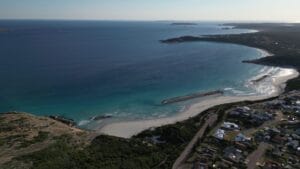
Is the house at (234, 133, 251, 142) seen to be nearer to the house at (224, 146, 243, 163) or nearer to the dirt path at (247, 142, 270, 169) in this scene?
the dirt path at (247, 142, 270, 169)

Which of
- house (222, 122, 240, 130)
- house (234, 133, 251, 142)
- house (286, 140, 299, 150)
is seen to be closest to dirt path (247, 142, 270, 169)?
house (234, 133, 251, 142)

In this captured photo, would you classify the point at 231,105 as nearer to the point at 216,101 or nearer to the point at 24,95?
the point at 216,101

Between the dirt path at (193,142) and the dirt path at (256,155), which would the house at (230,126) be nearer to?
the dirt path at (193,142)

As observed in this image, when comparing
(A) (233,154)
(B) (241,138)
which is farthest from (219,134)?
(A) (233,154)

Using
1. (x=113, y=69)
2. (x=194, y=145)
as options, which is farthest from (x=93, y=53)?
(x=194, y=145)

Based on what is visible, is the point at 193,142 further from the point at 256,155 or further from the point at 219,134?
the point at 256,155

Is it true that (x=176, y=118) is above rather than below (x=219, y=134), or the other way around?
below

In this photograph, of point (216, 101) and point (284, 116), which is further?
point (216, 101)
